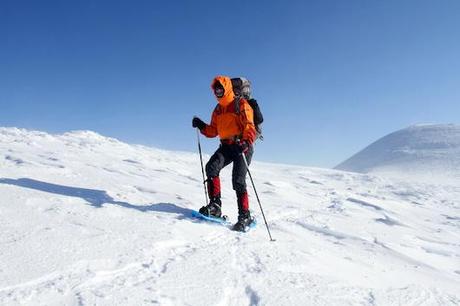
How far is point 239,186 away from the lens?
605cm

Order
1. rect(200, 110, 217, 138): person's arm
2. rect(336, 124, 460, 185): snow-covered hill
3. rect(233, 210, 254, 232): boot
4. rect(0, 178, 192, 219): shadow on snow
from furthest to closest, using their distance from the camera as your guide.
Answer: rect(336, 124, 460, 185): snow-covered hill
rect(200, 110, 217, 138): person's arm
rect(0, 178, 192, 219): shadow on snow
rect(233, 210, 254, 232): boot

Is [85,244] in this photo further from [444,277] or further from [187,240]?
[444,277]

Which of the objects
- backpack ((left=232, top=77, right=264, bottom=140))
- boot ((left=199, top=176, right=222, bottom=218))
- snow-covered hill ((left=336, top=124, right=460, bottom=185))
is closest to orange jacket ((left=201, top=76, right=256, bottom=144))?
backpack ((left=232, top=77, right=264, bottom=140))

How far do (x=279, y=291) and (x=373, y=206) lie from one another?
7.51m

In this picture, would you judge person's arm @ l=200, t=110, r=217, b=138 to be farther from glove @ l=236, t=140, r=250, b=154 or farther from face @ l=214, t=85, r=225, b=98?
glove @ l=236, t=140, r=250, b=154

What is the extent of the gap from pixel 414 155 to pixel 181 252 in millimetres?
38553

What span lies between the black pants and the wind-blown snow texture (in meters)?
0.70

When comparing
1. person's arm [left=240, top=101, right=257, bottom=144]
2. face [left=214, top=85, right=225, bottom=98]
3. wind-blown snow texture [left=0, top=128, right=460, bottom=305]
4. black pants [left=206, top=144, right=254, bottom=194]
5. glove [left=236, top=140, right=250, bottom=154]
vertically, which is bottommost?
wind-blown snow texture [left=0, top=128, right=460, bottom=305]

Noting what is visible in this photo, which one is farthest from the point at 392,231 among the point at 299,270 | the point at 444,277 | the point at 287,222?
the point at 299,270

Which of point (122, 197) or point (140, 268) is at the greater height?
point (122, 197)

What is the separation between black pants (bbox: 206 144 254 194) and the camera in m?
6.07

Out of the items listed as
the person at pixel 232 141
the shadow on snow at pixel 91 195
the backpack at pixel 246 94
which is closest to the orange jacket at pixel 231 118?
the person at pixel 232 141

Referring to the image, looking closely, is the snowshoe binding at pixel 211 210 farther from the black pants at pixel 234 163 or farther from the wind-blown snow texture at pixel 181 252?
the black pants at pixel 234 163

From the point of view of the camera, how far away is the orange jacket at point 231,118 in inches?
235
